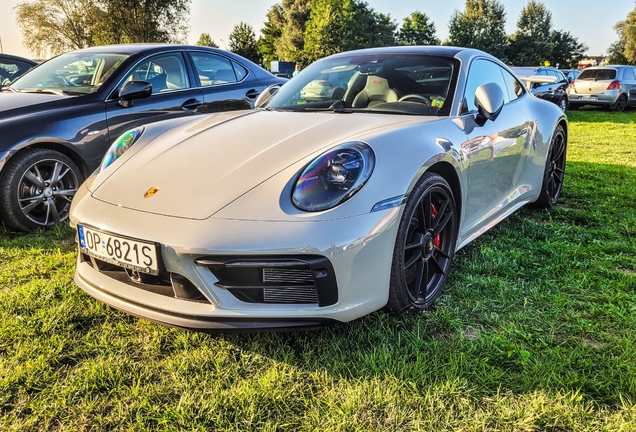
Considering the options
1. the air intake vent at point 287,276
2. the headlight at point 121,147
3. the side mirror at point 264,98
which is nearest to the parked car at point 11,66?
the side mirror at point 264,98

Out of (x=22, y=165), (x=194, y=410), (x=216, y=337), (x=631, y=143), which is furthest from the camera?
(x=631, y=143)

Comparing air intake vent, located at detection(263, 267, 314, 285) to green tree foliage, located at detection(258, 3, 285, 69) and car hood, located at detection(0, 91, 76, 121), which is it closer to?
car hood, located at detection(0, 91, 76, 121)

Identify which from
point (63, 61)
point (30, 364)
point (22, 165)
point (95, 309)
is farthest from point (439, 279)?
point (63, 61)

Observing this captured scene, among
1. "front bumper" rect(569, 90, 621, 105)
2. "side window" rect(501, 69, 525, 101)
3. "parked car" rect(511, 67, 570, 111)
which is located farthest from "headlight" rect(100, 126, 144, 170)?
"front bumper" rect(569, 90, 621, 105)

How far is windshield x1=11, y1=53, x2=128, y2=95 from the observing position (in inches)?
161

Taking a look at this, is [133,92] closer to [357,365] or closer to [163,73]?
[163,73]

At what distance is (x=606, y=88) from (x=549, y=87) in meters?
2.61

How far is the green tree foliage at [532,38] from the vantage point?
64188 millimetres

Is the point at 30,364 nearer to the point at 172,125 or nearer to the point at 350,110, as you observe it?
the point at 172,125

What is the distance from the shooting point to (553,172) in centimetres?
420

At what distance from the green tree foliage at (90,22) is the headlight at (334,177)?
33.4 meters

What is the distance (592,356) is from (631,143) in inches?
295

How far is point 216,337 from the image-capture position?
212 cm

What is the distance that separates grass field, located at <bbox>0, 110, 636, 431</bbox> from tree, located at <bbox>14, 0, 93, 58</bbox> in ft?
115
